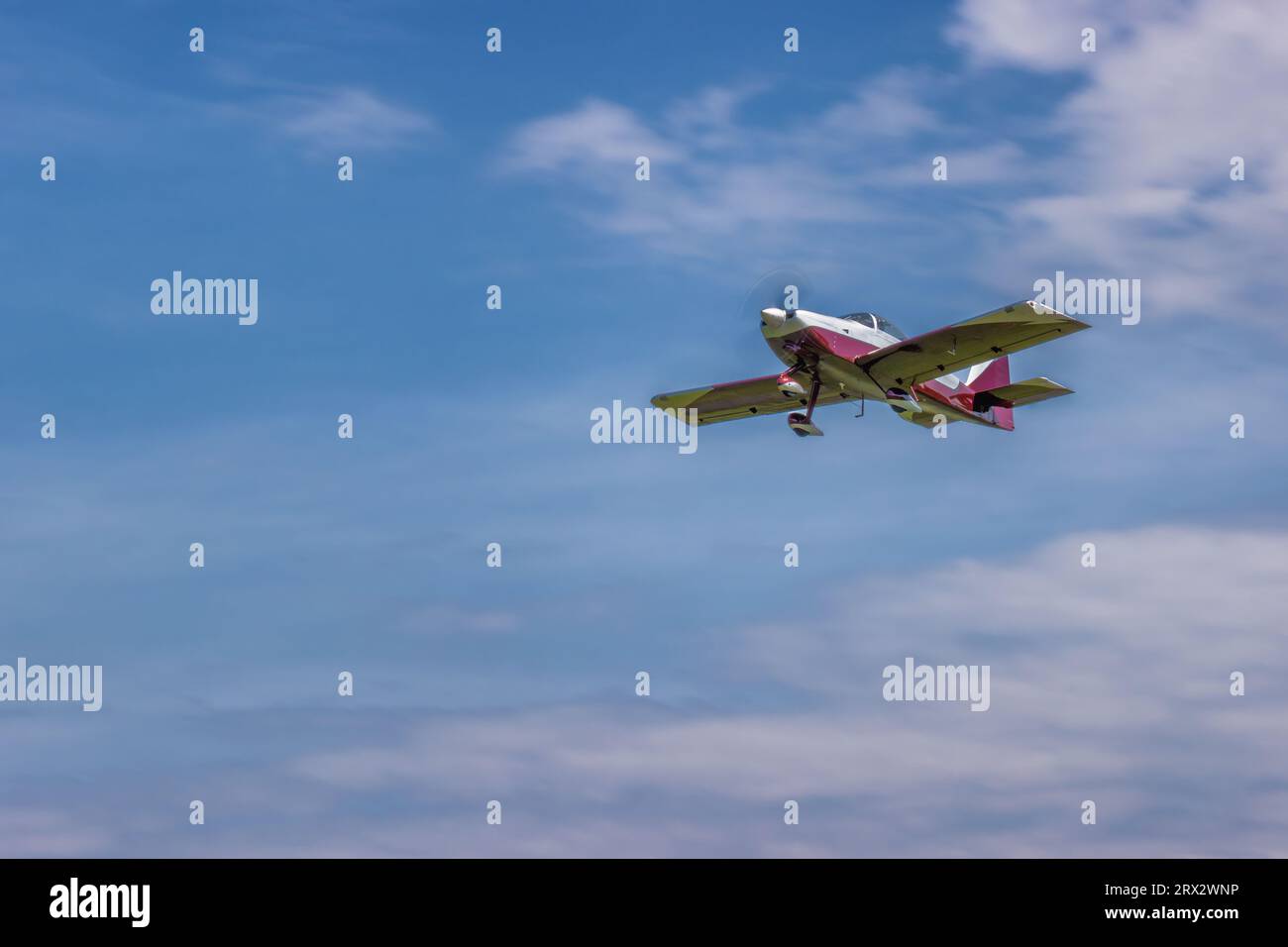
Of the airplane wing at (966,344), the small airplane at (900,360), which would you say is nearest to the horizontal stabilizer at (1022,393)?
the small airplane at (900,360)

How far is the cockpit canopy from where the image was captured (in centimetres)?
6562

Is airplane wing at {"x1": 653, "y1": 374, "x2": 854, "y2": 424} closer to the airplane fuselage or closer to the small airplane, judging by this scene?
the small airplane

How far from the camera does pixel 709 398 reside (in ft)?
242

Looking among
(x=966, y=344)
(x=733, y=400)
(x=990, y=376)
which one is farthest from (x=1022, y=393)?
(x=733, y=400)

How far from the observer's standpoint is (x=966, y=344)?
64562 mm

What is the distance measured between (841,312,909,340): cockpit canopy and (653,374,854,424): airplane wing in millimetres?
5483

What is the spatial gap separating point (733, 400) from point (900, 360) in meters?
9.92

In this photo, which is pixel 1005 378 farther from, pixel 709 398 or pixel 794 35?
pixel 794 35

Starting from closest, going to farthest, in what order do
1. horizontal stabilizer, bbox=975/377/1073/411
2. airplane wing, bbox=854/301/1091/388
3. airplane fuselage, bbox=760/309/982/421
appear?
airplane wing, bbox=854/301/1091/388 → airplane fuselage, bbox=760/309/982/421 → horizontal stabilizer, bbox=975/377/1073/411

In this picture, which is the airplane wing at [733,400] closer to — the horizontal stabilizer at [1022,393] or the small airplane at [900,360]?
the small airplane at [900,360]

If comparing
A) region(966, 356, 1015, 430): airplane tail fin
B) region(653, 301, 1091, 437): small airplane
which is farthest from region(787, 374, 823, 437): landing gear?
Result: region(966, 356, 1015, 430): airplane tail fin

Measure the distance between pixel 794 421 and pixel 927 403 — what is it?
28.0ft
